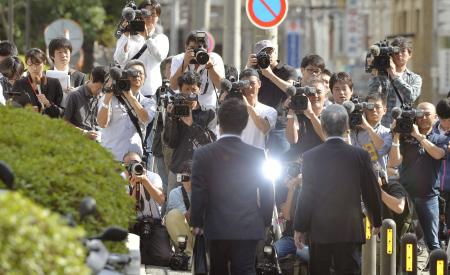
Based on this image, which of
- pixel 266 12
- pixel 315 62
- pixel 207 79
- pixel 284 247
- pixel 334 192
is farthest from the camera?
pixel 266 12

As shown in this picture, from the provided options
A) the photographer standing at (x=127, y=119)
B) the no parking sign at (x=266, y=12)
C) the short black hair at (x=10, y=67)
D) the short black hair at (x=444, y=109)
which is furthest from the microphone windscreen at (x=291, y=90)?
the no parking sign at (x=266, y=12)

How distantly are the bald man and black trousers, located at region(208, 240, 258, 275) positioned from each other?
4.90 meters

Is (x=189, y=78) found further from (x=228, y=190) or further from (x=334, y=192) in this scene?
(x=228, y=190)

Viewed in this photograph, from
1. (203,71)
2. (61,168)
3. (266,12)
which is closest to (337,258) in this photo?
(61,168)

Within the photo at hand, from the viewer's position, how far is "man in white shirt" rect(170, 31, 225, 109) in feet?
51.1

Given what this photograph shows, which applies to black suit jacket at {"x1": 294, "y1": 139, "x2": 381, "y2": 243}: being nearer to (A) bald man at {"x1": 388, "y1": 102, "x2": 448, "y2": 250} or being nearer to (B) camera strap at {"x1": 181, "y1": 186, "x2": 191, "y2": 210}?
(B) camera strap at {"x1": 181, "y1": 186, "x2": 191, "y2": 210}

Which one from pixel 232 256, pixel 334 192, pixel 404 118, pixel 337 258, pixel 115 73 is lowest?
pixel 337 258

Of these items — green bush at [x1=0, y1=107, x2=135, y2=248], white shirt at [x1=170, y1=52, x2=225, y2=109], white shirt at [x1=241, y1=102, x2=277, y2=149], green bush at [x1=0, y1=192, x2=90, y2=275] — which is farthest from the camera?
white shirt at [x1=170, y1=52, x2=225, y2=109]

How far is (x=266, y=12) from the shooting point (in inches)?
781

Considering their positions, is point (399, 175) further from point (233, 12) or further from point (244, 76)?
point (233, 12)

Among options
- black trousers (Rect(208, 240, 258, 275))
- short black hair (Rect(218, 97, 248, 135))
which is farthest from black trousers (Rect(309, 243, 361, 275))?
short black hair (Rect(218, 97, 248, 135))

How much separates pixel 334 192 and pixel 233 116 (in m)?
1.07

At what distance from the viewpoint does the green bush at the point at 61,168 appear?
28.5 ft

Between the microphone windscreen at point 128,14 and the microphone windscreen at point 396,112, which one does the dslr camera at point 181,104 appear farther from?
the microphone windscreen at point 396,112
